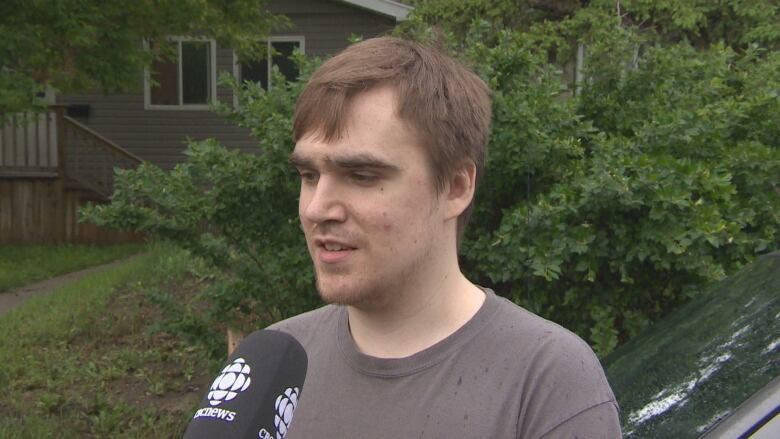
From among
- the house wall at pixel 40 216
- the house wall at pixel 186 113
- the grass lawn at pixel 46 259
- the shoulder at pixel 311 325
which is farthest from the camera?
the house wall at pixel 186 113

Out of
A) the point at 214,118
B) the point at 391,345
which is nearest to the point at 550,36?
the point at 214,118

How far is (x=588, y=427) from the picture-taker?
4.74 ft

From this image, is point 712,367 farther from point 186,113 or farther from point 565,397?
point 186,113

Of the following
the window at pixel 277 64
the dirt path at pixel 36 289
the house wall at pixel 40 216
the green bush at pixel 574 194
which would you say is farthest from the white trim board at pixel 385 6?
the green bush at pixel 574 194

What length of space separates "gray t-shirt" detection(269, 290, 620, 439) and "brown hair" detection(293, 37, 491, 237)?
11.4 inches

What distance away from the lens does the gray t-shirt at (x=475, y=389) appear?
148 cm

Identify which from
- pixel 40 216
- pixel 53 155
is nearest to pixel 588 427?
pixel 40 216

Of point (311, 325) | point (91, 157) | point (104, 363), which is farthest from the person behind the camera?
point (91, 157)

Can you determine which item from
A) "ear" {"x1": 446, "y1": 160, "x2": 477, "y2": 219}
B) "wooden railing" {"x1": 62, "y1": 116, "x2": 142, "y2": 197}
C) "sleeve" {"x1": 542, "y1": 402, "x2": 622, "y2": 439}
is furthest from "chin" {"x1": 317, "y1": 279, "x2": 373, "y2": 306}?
"wooden railing" {"x1": 62, "y1": 116, "x2": 142, "y2": 197}

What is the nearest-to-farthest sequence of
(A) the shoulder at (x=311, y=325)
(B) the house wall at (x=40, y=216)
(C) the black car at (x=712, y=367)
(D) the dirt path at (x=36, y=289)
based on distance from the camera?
(A) the shoulder at (x=311, y=325) → (C) the black car at (x=712, y=367) → (D) the dirt path at (x=36, y=289) → (B) the house wall at (x=40, y=216)

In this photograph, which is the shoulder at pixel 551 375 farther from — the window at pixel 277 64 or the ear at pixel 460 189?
the window at pixel 277 64

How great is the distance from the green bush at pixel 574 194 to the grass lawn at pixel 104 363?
0.54m

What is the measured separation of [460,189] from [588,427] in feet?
1.58

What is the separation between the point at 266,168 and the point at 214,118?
11.7 m
